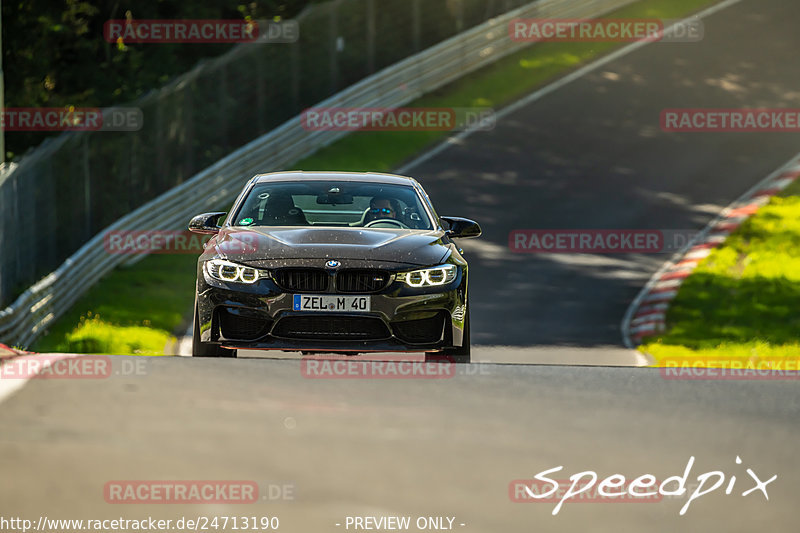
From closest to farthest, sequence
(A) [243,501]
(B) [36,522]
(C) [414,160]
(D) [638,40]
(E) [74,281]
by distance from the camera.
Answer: (B) [36,522], (A) [243,501], (E) [74,281], (C) [414,160], (D) [638,40]

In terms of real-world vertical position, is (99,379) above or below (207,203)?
above

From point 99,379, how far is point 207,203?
1292 centimetres

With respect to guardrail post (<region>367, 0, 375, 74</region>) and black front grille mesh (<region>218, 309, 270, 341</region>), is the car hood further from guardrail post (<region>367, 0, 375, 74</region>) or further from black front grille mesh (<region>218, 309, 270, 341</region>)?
guardrail post (<region>367, 0, 375, 74</region>)

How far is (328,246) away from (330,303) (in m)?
0.48

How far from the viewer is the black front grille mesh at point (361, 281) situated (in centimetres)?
958

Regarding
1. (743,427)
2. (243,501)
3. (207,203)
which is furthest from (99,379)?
(207,203)

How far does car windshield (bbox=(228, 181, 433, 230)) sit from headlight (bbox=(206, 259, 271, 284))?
101cm

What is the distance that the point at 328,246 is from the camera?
384 inches

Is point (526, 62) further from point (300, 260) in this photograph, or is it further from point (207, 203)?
point (300, 260)

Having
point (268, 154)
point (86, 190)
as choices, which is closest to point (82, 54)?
point (268, 154)

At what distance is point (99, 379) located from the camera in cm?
1004

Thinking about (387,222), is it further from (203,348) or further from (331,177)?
(203,348)

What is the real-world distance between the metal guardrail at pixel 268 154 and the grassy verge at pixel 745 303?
713cm

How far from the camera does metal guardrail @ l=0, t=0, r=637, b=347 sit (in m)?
15.8
